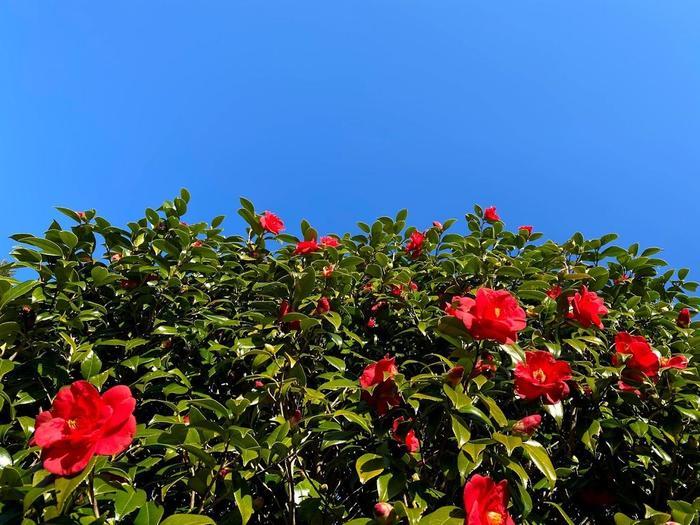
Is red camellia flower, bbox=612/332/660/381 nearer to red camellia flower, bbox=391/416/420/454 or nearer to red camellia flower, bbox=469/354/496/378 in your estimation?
red camellia flower, bbox=469/354/496/378

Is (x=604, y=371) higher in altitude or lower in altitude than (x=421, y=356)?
lower

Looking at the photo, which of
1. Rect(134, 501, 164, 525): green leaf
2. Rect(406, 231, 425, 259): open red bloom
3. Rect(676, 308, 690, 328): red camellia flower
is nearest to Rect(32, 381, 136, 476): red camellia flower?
Rect(134, 501, 164, 525): green leaf

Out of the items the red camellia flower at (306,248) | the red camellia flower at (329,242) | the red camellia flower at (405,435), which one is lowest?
the red camellia flower at (405,435)

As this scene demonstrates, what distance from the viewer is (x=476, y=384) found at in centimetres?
132

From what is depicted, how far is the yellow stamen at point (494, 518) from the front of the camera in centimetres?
106

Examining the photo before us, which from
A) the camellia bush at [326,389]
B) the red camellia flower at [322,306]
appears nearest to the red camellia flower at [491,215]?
the camellia bush at [326,389]

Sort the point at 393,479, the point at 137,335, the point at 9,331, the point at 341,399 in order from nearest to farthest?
the point at 393,479 < the point at 9,331 < the point at 341,399 < the point at 137,335

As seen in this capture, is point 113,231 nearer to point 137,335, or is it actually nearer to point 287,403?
point 137,335

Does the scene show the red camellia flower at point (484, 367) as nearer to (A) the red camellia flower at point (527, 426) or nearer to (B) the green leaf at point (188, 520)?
(A) the red camellia flower at point (527, 426)

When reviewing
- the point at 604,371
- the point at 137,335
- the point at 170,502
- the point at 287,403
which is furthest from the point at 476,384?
the point at 137,335

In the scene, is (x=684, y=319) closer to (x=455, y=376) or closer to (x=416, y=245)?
(x=416, y=245)

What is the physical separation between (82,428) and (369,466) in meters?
0.65

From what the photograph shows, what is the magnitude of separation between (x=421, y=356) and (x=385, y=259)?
0.53 metres

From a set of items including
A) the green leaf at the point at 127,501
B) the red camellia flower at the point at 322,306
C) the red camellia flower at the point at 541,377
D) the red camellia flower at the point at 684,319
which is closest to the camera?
the green leaf at the point at 127,501
